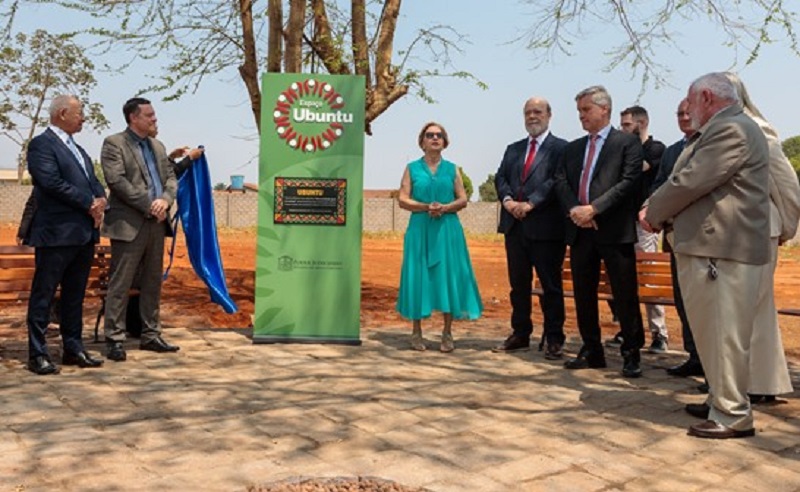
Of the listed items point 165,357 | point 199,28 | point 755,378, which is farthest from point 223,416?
point 199,28

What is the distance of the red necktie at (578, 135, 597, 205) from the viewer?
20.2ft

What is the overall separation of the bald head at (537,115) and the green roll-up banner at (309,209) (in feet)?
4.98

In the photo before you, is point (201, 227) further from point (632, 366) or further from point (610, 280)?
point (632, 366)

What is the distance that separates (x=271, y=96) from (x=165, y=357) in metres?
2.49

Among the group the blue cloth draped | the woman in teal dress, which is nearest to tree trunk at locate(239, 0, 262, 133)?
the blue cloth draped

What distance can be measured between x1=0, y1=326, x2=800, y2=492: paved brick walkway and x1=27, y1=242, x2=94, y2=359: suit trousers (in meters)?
0.27

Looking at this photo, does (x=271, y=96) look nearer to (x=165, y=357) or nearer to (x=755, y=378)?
(x=165, y=357)

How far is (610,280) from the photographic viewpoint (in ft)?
20.2

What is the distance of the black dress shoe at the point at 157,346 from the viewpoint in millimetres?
6934

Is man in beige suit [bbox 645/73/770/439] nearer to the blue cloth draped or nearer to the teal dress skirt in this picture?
the teal dress skirt

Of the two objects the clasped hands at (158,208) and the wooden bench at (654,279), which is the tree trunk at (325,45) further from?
the wooden bench at (654,279)

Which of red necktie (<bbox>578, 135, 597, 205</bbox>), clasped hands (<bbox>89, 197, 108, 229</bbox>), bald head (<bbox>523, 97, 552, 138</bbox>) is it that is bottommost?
clasped hands (<bbox>89, 197, 108, 229</bbox>)

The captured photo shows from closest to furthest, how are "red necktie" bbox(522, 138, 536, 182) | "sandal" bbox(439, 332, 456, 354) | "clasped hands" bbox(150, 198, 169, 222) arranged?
"clasped hands" bbox(150, 198, 169, 222) < "red necktie" bbox(522, 138, 536, 182) < "sandal" bbox(439, 332, 456, 354)

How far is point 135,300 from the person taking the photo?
7641mm
